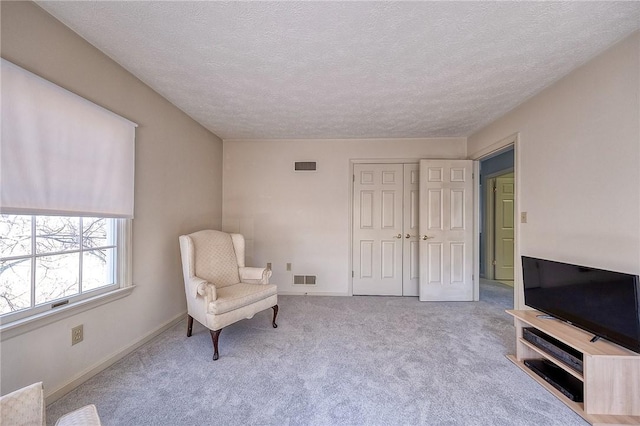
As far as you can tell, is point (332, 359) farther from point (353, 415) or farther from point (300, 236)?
point (300, 236)

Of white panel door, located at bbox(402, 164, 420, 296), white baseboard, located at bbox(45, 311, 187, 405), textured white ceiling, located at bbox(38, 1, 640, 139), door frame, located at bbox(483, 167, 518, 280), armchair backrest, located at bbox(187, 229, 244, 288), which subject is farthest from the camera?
door frame, located at bbox(483, 167, 518, 280)

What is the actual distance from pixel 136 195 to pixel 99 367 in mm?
1339

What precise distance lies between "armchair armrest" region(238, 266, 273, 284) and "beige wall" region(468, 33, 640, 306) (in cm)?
268

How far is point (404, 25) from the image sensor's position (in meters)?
1.44

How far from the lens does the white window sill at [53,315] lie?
127 cm

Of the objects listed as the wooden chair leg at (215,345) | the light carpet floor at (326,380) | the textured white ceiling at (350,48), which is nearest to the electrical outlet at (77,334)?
the light carpet floor at (326,380)

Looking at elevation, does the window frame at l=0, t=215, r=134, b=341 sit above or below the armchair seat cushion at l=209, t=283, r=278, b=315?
above

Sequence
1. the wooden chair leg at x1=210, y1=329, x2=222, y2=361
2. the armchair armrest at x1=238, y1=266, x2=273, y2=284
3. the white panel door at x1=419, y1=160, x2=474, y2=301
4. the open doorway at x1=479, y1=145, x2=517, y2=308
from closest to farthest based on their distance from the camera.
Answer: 1. the wooden chair leg at x1=210, y1=329, x2=222, y2=361
2. the armchair armrest at x1=238, y1=266, x2=273, y2=284
3. the white panel door at x1=419, y1=160, x2=474, y2=301
4. the open doorway at x1=479, y1=145, x2=517, y2=308

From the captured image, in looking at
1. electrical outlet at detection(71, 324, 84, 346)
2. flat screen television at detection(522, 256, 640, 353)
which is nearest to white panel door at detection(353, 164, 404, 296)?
flat screen television at detection(522, 256, 640, 353)

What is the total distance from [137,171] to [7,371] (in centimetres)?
148

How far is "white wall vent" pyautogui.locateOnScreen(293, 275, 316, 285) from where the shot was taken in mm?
3688

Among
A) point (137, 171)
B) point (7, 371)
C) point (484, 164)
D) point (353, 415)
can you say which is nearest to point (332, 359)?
point (353, 415)

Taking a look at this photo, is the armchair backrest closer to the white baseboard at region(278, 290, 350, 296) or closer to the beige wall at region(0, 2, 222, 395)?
the beige wall at region(0, 2, 222, 395)

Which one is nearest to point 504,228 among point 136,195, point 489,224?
point 489,224
